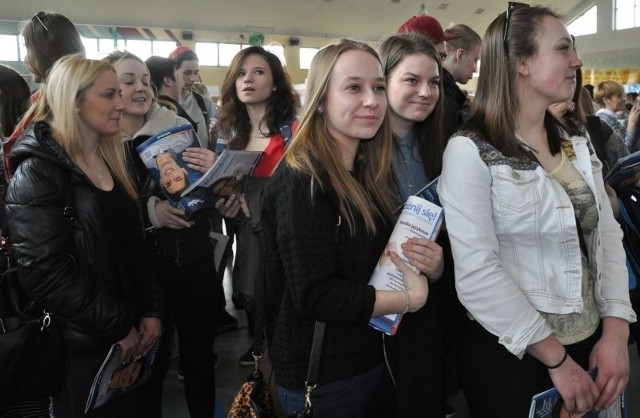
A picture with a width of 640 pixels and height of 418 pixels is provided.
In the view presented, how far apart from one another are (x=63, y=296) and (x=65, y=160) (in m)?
0.39

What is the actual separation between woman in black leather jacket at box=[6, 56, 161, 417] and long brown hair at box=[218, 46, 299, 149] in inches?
31.2

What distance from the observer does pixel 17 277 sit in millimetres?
1507

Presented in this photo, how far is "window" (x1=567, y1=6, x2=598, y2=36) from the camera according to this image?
17.4 meters

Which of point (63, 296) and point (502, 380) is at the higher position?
point (63, 296)

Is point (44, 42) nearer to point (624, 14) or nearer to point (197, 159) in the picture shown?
point (197, 159)

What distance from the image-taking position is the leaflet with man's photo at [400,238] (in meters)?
1.25

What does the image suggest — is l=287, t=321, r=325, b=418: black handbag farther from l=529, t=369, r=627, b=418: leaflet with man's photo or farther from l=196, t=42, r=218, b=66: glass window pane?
l=196, t=42, r=218, b=66: glass window pane

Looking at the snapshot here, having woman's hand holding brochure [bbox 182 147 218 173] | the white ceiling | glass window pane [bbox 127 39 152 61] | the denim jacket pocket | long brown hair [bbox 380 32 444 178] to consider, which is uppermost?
the white ceiling

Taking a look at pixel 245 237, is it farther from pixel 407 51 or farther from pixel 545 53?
pixel 545 53

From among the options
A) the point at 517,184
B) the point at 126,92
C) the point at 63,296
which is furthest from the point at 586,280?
the point at 126,92

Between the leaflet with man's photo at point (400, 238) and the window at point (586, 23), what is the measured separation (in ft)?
63.6

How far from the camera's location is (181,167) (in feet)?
6.08

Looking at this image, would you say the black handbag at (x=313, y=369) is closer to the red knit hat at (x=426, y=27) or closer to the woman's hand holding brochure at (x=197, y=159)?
the woman's hand holding brochure at (x=197, y=159)

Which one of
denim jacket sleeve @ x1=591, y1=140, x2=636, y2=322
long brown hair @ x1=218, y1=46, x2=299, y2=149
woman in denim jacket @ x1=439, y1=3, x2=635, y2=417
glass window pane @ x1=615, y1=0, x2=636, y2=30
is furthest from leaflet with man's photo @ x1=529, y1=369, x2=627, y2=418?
glass window pane @ x1=615, y1=0, x2=636, y2=30
